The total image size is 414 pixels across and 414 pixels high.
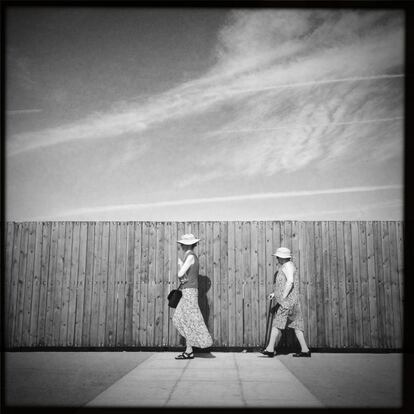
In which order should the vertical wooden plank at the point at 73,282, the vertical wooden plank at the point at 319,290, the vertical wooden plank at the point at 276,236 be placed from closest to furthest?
the vertical wooden plank at the point at 319,290, the vertical wooden plank at the point at 73,282, the vertical wooden plank at the point at 276,236

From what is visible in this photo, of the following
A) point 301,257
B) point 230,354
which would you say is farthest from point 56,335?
point 301,257

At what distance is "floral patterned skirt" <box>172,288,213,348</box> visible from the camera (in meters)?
6.71

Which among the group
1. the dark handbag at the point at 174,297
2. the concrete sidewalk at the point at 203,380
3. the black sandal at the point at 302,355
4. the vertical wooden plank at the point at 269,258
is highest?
the vertical wooden plank at the point at 269,258

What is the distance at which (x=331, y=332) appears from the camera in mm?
7516

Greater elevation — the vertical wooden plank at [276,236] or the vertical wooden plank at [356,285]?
the vertical wooden plank at [276,236]

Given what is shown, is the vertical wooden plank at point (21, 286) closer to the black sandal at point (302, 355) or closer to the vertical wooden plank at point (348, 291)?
the black sandal at point (302, 355)

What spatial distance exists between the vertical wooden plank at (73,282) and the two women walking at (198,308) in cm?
198

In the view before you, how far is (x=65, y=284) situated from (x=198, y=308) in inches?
98.6

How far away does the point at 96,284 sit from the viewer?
7711 millimetres

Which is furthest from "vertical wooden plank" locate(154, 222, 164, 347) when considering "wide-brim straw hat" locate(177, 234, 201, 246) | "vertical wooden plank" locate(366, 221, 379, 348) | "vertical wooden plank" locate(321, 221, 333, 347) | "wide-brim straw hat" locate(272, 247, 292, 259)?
"vertical wooden plank" locate(366, 221, 379, 348)

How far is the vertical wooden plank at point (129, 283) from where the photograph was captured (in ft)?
24.9

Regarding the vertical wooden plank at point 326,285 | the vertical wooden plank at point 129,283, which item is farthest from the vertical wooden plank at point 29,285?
the vertical wooden plank at point 326,285

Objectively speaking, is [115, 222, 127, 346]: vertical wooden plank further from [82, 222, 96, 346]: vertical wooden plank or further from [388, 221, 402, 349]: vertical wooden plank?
[388, 221, 402, 349]: vertical wooden plank
